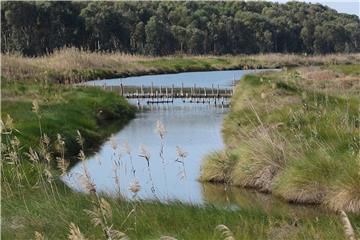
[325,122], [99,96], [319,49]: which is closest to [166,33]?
[319,49]

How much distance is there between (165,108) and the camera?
31422mm

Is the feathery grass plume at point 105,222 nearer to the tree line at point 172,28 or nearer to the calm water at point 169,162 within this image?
the calm water at point 169,162

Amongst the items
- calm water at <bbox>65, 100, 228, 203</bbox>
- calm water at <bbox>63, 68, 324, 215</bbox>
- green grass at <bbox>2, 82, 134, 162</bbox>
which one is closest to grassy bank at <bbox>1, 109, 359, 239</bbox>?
calm water at <bbox>63, 68, 324, 215</bbox>

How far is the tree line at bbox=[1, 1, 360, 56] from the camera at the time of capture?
70856 mm

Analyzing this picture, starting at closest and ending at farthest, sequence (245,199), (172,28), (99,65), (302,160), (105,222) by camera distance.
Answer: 1. (105,222)
2. (302,160)
3. (245,199)
4. (99,65)
5. (172,28)

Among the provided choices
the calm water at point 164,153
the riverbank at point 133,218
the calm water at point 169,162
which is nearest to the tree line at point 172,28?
the calm water at point 164,153

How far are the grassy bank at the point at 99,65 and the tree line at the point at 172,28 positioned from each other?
638cm

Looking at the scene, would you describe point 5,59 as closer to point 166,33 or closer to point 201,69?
point 201,69

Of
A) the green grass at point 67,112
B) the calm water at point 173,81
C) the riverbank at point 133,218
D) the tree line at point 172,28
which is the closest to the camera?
the riverbank at point 133,218

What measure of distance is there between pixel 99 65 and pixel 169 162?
36.1m

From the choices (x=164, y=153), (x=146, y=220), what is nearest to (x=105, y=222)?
(x=146, y=220)

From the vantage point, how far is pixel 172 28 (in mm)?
85562

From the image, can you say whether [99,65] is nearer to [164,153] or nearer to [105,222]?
[164,153]

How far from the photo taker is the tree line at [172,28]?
70856mm
